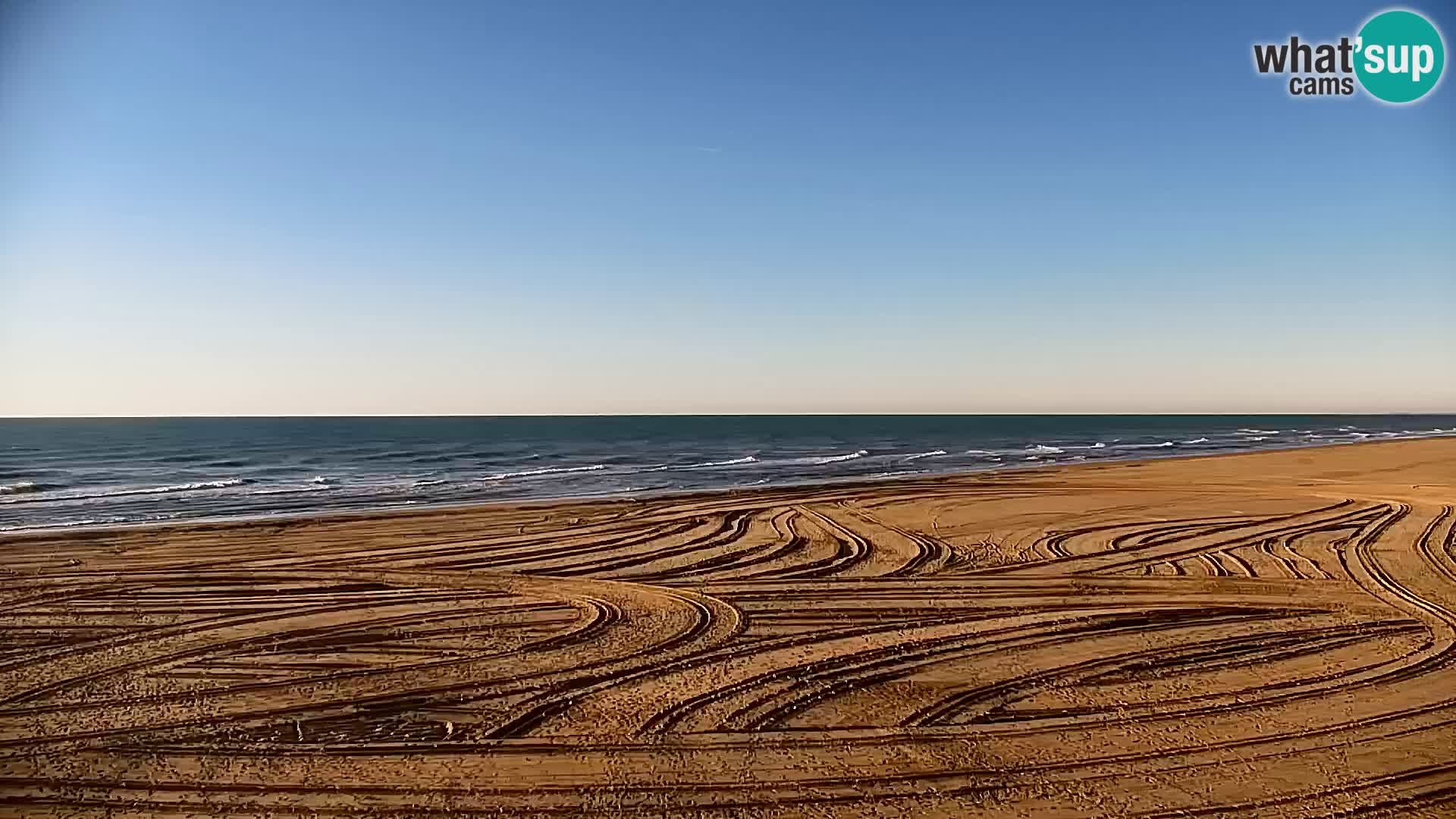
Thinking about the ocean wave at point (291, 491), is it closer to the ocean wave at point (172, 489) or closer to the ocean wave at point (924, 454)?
the ocean wave at point (172, 489)

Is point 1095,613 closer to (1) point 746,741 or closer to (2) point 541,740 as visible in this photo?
(1) point 746,741

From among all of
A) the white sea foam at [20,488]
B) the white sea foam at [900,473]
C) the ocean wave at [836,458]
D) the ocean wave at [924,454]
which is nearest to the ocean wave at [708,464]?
the ocean wave at [836,458]

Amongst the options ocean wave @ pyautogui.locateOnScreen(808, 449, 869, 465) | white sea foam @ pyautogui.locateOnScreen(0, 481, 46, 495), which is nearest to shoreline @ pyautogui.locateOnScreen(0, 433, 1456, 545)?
ocean wave @ pyautogui.locateOnScreen(808, 449, 869, 465)

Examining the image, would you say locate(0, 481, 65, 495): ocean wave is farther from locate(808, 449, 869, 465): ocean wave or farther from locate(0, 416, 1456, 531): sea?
locate(808, 449, 869, 465): ocean wave

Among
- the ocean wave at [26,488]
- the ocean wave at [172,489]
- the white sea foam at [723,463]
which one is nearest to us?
the ocean wave at [172,489]

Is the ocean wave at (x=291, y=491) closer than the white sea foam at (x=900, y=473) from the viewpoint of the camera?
Yes

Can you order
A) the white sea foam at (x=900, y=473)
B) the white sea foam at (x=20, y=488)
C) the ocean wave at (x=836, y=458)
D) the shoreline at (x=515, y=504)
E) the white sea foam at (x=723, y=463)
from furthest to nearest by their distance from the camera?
the ocean wave at (x=836, y=458), the white sea foam at (x=723, y=463), the white sea foam at (x=900, y=473), the white sea foam at (x=20, y=488), the shoreline at (x=515, y=504)

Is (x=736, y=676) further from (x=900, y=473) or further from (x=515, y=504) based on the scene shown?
(x=900, y=473)
